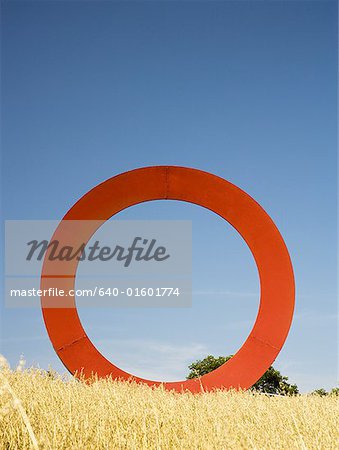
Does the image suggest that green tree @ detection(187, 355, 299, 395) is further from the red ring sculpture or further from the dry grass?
the dry grass

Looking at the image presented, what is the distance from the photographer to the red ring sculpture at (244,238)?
834cm

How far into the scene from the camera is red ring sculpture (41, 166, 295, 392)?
8344 mm

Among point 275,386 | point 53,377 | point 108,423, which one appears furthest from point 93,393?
point 275,386

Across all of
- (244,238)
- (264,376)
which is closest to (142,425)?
(244,238)

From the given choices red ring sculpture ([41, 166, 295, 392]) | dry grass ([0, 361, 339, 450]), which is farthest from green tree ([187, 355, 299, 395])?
dry grass ([0, 361, 339, 450])

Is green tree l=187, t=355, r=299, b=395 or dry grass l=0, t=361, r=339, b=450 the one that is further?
green tree l=187, t=355, r=299, b=395

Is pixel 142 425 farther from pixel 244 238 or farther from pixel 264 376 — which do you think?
pixel 264 376

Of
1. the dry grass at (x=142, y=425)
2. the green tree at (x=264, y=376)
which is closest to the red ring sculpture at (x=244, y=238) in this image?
the dry grass at (x=142, y=425)

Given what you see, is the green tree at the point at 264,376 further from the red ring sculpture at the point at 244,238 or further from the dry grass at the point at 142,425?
the dry grass at the point at 142,425

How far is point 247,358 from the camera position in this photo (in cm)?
845

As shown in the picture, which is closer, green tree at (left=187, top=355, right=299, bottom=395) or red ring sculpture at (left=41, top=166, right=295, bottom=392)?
red ring sculpture at (left=41, top=166, right=295, bottom=392)

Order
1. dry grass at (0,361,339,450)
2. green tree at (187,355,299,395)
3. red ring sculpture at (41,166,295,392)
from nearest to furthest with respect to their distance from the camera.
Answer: dry grass at (0,361,339,450) → red ring sculpture at (41,166,295,392) → green tree at (187,355,299,395)

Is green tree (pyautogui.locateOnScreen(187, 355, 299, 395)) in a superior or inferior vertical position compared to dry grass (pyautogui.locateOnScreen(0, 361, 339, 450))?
superior

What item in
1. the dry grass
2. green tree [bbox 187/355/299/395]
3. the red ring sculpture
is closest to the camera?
the dry grass
